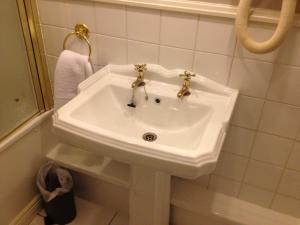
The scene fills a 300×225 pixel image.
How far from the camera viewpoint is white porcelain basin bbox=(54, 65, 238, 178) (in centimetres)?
84

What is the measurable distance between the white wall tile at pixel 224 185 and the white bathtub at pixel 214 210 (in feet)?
0.08

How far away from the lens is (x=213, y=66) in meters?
1.07

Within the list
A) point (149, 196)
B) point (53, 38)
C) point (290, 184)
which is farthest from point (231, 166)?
point (53, 38)

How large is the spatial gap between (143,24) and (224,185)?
84cm

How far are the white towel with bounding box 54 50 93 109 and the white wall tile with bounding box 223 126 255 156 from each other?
68 cm

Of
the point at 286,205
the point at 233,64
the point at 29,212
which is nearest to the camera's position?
the point at 233,64

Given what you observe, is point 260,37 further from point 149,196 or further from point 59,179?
point 59,179

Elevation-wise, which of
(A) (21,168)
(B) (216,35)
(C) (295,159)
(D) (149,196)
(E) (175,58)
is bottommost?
(A) (21,168)

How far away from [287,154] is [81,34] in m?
1.01

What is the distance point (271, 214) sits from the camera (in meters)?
1.28

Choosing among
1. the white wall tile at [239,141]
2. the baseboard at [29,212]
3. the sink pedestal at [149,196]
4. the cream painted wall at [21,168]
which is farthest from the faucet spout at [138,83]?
the baseboard at [29,212]

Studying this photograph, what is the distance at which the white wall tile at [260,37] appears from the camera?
3.03 feet

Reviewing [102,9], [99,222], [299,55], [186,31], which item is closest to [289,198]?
[299,55]

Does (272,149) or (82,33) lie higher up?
(82,33)
